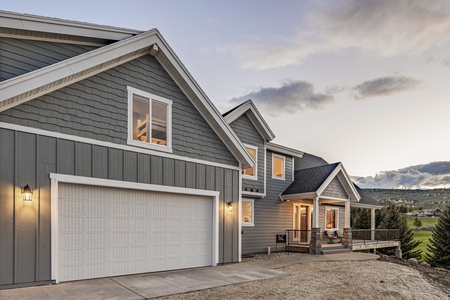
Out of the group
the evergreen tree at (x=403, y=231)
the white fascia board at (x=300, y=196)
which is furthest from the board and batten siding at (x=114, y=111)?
the evergreen tree at (x=403, y=231)

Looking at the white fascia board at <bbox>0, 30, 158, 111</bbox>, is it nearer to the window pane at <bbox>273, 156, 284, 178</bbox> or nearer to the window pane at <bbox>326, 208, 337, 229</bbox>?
the window pane at <bbox>273, 156, 284, 178</bbox>

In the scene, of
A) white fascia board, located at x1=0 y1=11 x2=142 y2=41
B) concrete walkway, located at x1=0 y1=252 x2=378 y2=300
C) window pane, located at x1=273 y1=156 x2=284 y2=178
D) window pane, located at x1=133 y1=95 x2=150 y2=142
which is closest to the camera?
concrete walkway, located at x1=0 y1=252 x2=378 y2=300

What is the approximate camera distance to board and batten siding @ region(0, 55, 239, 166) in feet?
22.2

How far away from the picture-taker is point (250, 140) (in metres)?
14.2

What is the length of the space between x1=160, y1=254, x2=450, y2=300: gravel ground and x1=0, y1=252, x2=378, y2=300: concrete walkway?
47 cm

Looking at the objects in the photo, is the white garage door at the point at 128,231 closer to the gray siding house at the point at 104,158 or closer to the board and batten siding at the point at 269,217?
the gray siding house at the point at 104,158

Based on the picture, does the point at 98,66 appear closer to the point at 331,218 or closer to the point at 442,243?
the point at 331,218

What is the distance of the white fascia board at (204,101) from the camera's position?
8.98 metres

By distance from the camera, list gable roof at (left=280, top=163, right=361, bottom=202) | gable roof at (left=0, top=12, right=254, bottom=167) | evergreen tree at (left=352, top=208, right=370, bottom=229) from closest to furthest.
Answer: gable roof at (left=0, top=12, right=254, bottom=167)
gable roof at (left=280, top=163, right=361, bottom=202)
evergreen tree at (left=352, top=208, right=370, bottom=229)

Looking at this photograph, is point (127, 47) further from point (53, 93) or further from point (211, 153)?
point (211, 153)

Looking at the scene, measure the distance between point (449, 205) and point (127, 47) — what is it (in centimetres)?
2452

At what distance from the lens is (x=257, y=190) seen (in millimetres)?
14219

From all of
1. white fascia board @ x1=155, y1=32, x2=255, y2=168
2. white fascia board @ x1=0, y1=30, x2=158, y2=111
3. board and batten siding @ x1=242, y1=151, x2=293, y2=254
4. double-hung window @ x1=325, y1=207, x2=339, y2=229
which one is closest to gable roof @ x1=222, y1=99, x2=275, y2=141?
board and batten siding @ x1=242, y1=151, x2=293, y2=254

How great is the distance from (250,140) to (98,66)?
26.7ft
